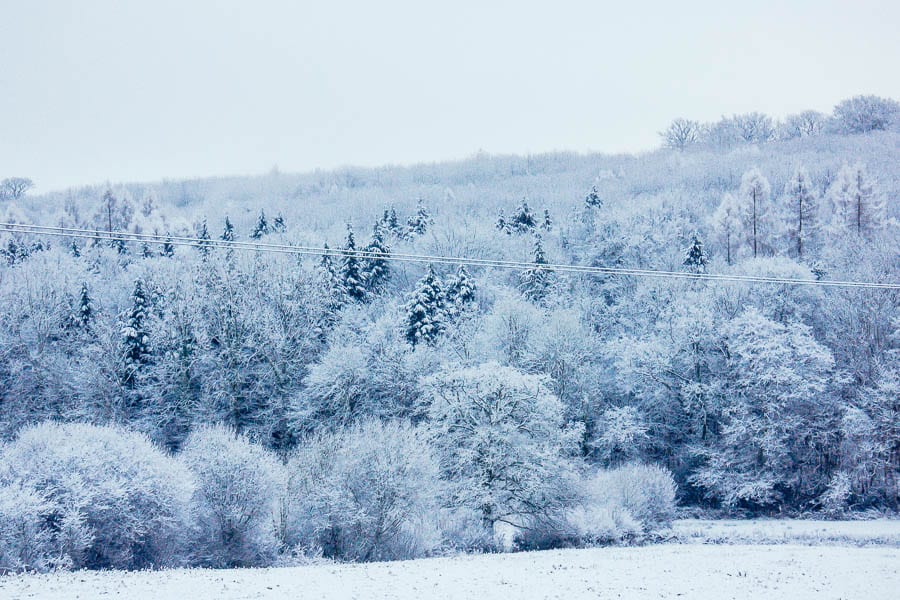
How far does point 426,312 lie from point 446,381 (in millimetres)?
12215

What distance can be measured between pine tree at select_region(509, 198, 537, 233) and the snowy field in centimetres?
4256

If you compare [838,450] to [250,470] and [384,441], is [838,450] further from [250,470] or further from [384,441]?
[250,470]

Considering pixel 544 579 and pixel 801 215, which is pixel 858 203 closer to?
pixel 801 215

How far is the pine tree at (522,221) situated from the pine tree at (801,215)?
2025 cm

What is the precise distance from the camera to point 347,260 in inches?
2112

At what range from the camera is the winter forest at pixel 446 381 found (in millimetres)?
26797

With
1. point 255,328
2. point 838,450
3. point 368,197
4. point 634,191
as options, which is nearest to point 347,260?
point 255,328

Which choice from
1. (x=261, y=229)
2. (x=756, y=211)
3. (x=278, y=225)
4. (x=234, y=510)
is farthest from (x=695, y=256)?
(x=234, y=510)

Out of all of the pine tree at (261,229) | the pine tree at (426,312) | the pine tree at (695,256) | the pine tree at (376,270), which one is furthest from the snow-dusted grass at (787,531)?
the pine tree at (261,229)

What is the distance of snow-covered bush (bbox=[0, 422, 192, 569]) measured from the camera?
22.3 m

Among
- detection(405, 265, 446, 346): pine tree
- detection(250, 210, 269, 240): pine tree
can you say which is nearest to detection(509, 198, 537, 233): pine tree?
detection(405, 265, 446, 346): pine tree

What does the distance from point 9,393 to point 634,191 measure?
68839 millimetres

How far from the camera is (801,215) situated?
58438 millimetres

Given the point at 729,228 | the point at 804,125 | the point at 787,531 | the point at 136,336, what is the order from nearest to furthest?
the point at 787,531
the point at 136,336
the point at 729,228
the point at 804,125
